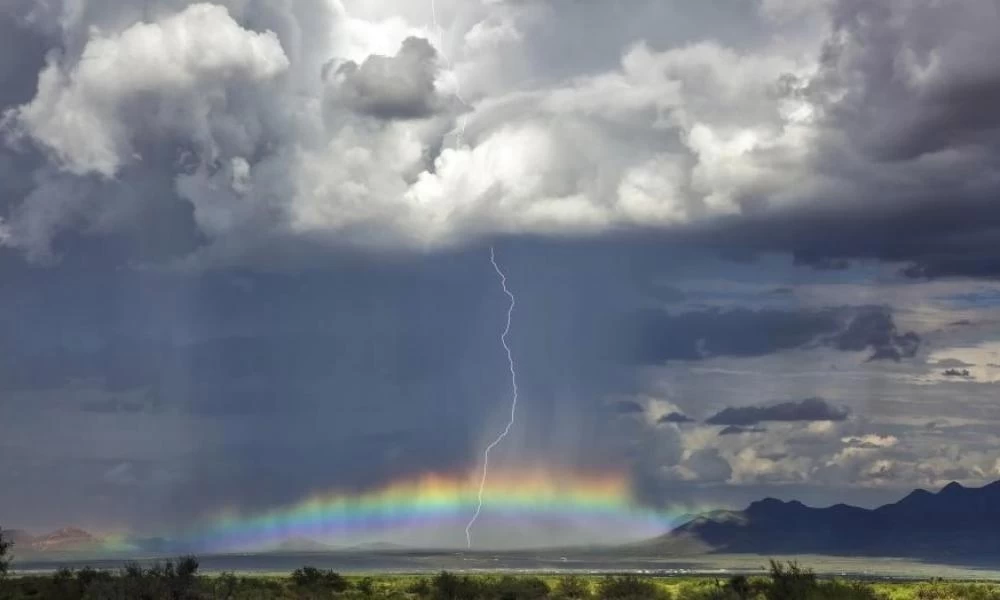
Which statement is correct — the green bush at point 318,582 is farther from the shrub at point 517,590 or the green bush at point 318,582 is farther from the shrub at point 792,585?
the shrub at point 792,585

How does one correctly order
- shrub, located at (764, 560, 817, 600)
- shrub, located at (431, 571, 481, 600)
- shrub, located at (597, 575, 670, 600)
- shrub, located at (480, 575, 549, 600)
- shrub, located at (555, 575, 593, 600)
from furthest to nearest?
shrub, located at (555, 575, 593, 600) < shrub, located at (597, 575, 670, 600) < shrub, located at (480, 575, 549, 600) < shrub, located at (431, 571, 481, 600) < shrub, located at (764, 560, 817, 600)

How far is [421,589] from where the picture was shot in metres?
123

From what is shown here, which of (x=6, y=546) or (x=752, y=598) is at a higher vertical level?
(x=6, y=546)

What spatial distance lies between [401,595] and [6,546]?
1496 inches

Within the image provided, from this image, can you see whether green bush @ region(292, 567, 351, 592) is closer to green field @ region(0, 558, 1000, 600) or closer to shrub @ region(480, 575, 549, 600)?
green field @ region(0, 558, 1000, 600)

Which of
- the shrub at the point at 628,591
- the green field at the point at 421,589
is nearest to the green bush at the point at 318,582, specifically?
the green field at the point at 421,589

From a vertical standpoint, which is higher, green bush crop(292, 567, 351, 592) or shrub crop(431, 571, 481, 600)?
green bush crop(292, 567, 351, 592)

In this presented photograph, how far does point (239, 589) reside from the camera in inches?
4382

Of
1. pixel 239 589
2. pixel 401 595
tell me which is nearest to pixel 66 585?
pixel 239 589

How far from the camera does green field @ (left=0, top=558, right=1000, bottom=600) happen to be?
290 ft

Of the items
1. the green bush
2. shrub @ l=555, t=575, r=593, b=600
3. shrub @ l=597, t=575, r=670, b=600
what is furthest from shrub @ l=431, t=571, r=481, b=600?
the green bush

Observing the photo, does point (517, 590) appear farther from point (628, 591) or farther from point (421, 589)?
point (421, 589)

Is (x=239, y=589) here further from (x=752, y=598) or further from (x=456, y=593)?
(x=752, y=598)

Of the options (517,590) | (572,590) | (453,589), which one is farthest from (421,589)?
(572,590)
